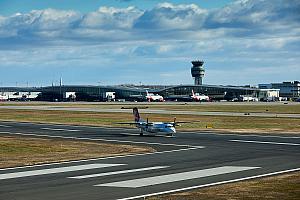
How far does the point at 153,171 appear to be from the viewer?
105ft

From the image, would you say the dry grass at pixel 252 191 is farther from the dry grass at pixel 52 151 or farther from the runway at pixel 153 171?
the dry grass at pixel 52 151

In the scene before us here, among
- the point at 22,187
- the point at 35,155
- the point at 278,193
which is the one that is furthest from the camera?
the point at 35,155

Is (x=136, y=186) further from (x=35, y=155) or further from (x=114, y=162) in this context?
(x=35, y=155)

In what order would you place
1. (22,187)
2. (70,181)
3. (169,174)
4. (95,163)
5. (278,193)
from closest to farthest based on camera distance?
(278,193), (22,187), (70,181), (169,174), (95,163)

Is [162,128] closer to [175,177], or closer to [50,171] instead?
[50,171]

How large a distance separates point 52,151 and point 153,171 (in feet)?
44.7

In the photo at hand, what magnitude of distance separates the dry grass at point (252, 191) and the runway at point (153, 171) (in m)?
1.04

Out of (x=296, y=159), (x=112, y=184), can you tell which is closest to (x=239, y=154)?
(x=296, y=159)

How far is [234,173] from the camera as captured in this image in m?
31.3

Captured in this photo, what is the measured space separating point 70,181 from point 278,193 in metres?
9.59

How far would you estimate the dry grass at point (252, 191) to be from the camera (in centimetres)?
2369

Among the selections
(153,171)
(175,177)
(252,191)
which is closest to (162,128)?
(153,171)

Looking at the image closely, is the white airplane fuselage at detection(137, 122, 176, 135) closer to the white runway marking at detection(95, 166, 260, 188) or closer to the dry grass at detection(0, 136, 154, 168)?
the dry grass at detection(0, 136, 154, 168)

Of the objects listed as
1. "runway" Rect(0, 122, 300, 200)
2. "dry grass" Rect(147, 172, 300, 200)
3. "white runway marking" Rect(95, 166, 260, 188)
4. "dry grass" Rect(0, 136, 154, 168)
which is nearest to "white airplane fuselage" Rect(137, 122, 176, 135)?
"runway" Rect(0, 122, 300, 200)
